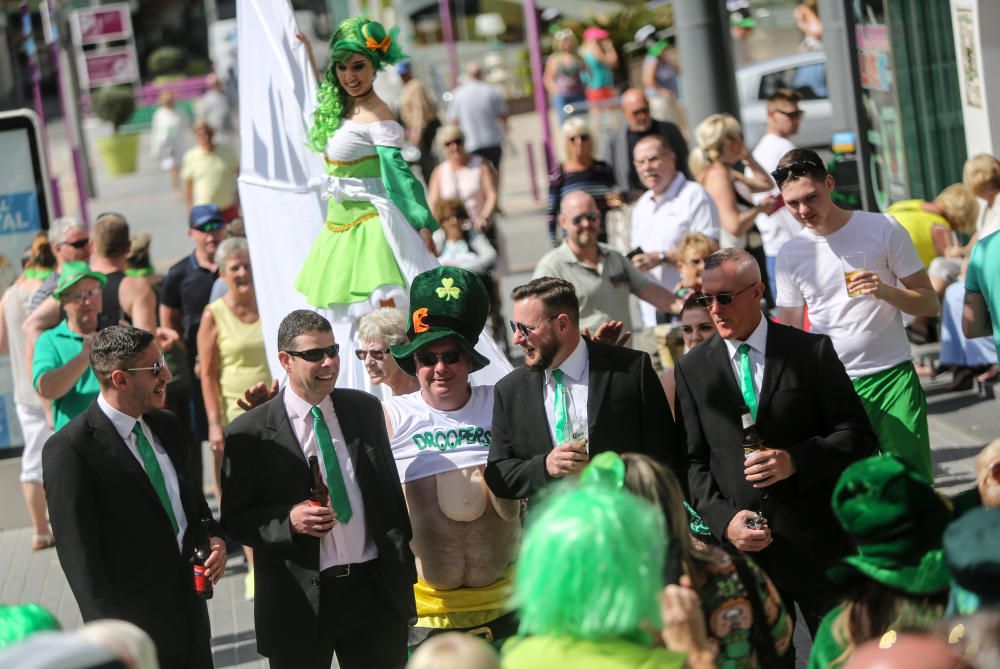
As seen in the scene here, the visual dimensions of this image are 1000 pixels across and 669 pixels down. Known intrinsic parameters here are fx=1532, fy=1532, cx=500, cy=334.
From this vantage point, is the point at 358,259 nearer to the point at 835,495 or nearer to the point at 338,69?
the point at 338,69

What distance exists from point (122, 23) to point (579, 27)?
28.7ft

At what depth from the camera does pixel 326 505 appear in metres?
5.32

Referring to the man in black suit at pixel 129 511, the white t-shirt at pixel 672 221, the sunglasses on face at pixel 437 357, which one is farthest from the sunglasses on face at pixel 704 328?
the man in black suit at pixel 129 511

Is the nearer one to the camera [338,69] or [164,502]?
[164,502]

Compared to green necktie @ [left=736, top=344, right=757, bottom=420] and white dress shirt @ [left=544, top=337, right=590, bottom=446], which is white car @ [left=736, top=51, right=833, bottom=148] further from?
white dress shirt @ [left=544, top=337, right=590, bottom=446]

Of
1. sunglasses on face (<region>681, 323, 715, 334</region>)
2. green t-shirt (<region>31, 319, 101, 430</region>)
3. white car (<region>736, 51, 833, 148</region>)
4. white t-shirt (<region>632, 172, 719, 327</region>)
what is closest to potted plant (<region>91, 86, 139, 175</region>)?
A: white car (<region>736, 51, 833, 148</region>)

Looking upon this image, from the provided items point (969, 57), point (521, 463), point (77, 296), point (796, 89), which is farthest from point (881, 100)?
point (521, 463)

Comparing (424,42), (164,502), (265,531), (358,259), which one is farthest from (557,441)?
(424,42)

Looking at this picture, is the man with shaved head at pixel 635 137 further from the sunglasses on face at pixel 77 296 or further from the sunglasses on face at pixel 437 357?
the sunglasses on face at pixel 437 357

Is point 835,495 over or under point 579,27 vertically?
under

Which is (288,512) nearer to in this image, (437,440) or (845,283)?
(437,440)

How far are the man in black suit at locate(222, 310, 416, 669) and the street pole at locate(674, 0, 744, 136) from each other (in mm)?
7632

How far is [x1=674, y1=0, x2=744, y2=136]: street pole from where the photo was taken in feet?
40.9

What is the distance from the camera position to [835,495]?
391 centimetres
